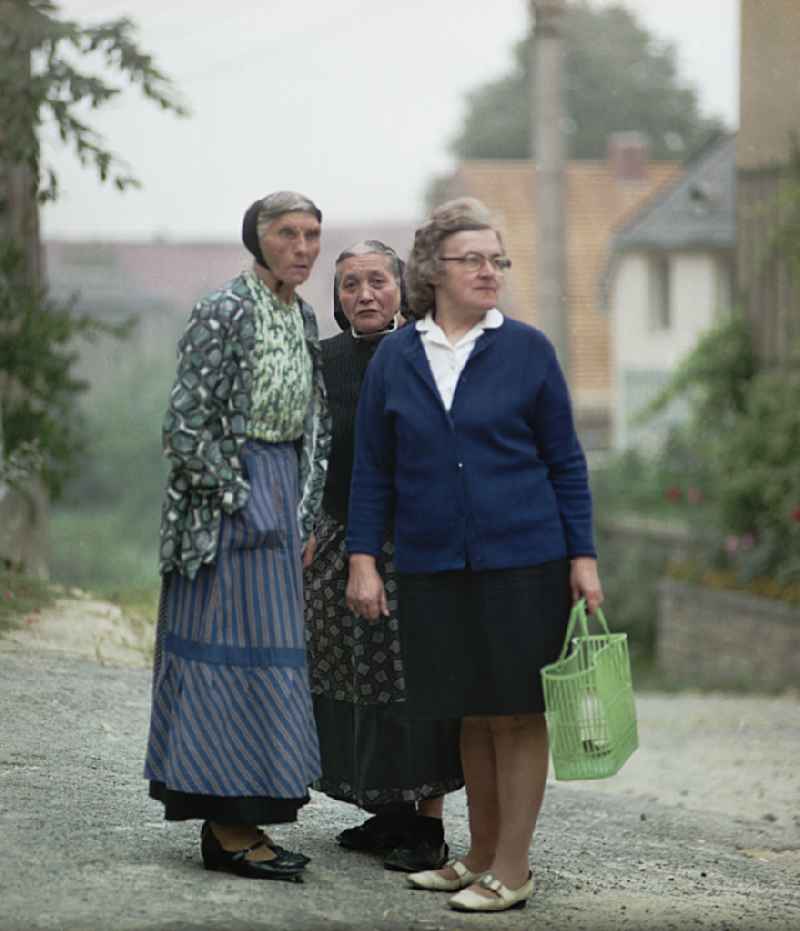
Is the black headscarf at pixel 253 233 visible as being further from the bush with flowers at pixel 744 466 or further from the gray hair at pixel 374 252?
the bush with flowers at pixel 744 466

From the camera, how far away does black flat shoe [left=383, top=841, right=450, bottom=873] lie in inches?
223

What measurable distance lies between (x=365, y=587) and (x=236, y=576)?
351 mm

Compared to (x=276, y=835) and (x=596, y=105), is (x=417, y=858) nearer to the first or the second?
(x=276, y=835)

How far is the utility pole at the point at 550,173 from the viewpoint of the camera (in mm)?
17297

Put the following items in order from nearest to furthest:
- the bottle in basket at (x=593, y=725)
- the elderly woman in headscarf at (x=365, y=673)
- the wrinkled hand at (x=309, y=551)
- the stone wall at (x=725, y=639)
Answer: the bottle in basket at (x=593, y=725) → the wrinkled hand at (x=309, y=551) → the elderly woman in headscarf at (x=365, y=673) → the stone wall at (x=725, y=639)

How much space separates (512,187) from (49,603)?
3373cm

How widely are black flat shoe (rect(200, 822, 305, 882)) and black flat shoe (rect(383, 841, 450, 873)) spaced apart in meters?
0.40

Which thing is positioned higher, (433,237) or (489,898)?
(433,237)

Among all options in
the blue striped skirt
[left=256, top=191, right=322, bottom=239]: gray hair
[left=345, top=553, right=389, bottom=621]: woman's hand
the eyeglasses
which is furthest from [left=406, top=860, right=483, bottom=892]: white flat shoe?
[left=256, top=191, right=322, bottom=239]: gray hair

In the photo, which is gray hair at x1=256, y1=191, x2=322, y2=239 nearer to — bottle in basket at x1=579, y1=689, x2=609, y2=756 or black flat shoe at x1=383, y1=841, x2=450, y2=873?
bottle in basket at x1=579, y1=689, x2=609, y2=756

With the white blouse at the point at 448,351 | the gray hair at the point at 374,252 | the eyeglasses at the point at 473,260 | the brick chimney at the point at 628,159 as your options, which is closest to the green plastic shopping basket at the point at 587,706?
the white blouse at the point at 448,351

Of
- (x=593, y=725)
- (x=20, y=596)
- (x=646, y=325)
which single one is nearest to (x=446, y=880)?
(x=593, y=725)

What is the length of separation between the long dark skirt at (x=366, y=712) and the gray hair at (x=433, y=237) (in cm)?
84

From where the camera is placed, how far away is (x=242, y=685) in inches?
204
